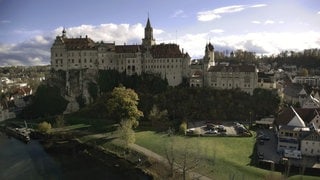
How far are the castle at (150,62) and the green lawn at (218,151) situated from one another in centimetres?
1529

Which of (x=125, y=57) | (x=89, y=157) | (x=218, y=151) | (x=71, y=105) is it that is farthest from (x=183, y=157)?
(x=71, y=105)

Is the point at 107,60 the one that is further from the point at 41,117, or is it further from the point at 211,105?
the point at 211,105

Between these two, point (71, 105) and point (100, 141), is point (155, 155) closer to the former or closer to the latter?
point (100, 141)

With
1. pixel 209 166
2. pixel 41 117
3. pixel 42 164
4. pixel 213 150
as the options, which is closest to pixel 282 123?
pixel 213 150

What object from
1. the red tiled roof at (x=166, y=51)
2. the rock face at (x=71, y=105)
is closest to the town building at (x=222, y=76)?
the red tiled roof at (x=166, y=51)

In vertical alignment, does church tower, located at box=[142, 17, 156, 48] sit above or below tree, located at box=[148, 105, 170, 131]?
above

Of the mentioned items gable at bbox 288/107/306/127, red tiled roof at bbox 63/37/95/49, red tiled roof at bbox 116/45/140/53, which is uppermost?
red tiled roof at bbox 63/37/95/49

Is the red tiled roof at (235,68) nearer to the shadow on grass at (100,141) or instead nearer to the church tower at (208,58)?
the church tower at (208,58)

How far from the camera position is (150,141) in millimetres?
41781

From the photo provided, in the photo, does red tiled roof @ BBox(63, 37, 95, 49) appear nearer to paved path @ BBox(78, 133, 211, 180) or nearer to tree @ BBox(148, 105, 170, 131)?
tree @ BBox(148, 105, 170, 131)

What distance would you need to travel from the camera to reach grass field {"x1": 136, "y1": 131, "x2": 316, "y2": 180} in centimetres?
3122

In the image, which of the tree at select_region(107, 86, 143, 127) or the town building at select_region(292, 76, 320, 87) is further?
the town building at select_region(292, 76, 320, 87)

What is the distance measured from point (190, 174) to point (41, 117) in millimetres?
35300

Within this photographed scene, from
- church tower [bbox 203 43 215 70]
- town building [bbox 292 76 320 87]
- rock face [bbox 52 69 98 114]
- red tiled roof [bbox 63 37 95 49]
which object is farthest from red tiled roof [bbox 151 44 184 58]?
town building [bbox 292 76 320 87]
